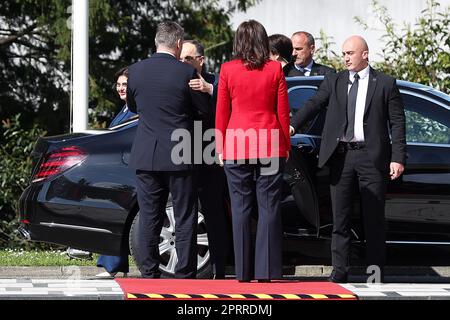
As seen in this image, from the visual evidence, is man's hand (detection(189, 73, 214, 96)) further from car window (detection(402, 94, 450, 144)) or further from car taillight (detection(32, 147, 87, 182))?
car window (detection(402, 94, 450, 144))

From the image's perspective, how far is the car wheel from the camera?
8.87 metres

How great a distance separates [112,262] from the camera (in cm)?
959

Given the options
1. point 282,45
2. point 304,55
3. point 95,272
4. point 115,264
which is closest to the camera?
point 115,264

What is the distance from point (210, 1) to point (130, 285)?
44.8ft

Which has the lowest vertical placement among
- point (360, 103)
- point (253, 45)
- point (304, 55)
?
point (360, 103)

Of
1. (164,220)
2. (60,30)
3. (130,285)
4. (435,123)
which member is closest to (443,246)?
(435,123)

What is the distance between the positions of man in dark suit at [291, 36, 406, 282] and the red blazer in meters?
0.71

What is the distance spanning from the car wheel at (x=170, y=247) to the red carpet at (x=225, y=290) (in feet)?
5.38

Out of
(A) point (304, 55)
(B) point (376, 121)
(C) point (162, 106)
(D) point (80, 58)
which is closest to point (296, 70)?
(A) point (304, 55)

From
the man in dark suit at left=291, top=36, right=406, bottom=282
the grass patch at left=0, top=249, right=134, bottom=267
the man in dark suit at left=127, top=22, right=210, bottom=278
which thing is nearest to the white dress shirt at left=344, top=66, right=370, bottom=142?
the man in dark suit at left=291, top=36, right=406, bottom=282

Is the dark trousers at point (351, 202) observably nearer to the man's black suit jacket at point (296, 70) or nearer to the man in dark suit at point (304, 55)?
the man's black suit jacket at point (296, 70)

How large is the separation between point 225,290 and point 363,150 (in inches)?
87.2

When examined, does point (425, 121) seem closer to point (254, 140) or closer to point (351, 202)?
point (351, 202)

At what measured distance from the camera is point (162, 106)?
8023 millimetres
